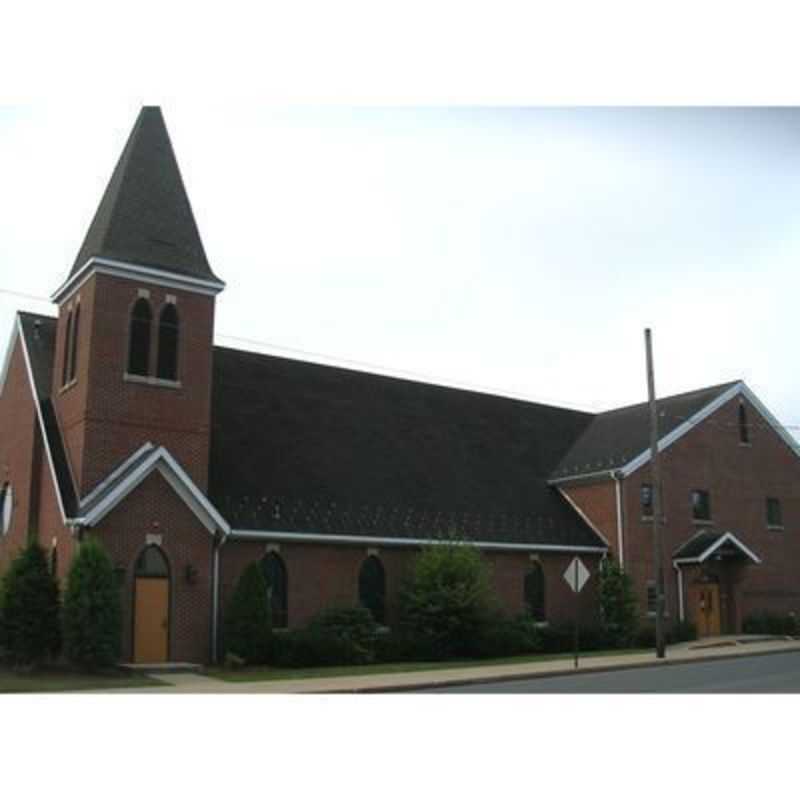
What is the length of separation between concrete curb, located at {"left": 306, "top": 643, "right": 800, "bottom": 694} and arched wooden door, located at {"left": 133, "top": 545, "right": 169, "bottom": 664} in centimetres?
621

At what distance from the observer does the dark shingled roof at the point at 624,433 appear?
3706 centimetres

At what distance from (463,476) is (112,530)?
1354cm

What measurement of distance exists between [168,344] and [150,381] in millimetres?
1196

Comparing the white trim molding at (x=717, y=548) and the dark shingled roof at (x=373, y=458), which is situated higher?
the dark shingled roof at (x=373, y=458)

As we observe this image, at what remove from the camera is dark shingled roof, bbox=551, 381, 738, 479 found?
37062mm

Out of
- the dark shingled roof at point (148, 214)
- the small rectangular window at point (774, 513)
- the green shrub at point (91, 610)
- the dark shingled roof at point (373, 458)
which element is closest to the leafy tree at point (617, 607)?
the dark shingled roof at point (373, 458)

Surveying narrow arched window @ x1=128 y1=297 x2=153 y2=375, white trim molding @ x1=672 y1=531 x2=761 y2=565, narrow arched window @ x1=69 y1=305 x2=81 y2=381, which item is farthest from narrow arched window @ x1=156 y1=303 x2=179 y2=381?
white trim molding @ x1=672 y1=531 x2=761 y2=565

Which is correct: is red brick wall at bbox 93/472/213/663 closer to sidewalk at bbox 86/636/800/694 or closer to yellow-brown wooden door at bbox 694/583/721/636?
sidewalk at bbox 86/636/800/694

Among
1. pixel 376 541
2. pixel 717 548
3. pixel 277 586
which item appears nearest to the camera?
pixel 277 586

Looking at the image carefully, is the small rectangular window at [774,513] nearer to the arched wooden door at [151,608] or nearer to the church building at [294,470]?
the church building at [294,470]

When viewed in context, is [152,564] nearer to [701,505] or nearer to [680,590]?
[680,590]

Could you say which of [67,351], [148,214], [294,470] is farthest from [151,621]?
[148,214]

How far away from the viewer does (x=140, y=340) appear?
2692 cm

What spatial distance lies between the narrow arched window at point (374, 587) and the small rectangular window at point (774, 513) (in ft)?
57.6
